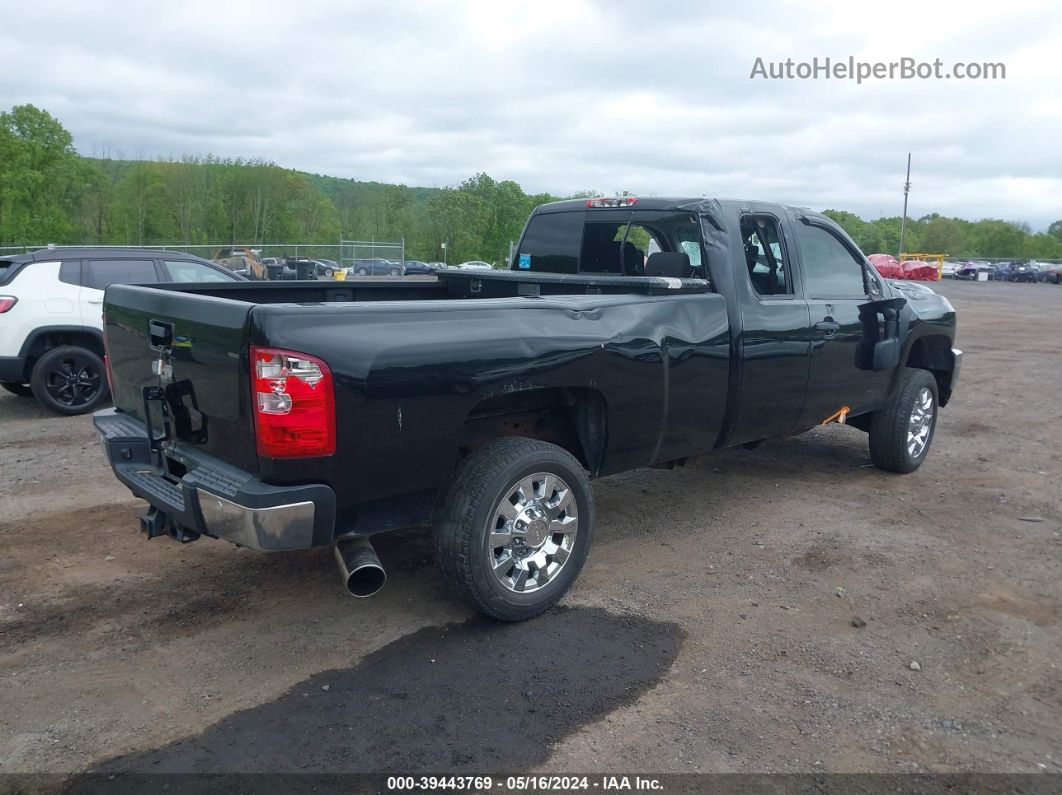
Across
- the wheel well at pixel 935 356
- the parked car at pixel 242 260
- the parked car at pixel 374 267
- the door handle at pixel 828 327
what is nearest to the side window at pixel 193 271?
the door handle at pixel 828 327

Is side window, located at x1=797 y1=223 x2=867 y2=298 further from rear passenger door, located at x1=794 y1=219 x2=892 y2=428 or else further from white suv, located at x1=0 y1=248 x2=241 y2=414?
white suv, located at x1=0 y1=248 x2=241 y2=414

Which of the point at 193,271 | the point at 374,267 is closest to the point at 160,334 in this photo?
the point at 193,271

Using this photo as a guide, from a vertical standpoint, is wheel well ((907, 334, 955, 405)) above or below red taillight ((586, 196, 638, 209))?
below

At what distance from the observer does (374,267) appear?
32312 millimetres

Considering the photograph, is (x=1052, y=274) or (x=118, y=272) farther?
(x=1052, y=274)

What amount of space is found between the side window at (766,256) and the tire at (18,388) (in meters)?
7.99

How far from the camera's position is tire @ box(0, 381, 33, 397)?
969 cm

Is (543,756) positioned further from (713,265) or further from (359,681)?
(713,265)

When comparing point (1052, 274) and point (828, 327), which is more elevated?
point (1052, 274)

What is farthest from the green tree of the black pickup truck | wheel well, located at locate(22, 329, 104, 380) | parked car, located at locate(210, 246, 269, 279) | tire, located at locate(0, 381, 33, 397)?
the black pickup truck

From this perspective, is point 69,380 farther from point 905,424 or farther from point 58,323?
point 905,424

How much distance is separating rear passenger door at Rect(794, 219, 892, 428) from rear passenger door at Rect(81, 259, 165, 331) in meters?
6.59

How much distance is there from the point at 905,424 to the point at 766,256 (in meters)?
2.04

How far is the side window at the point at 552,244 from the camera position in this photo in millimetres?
6211
